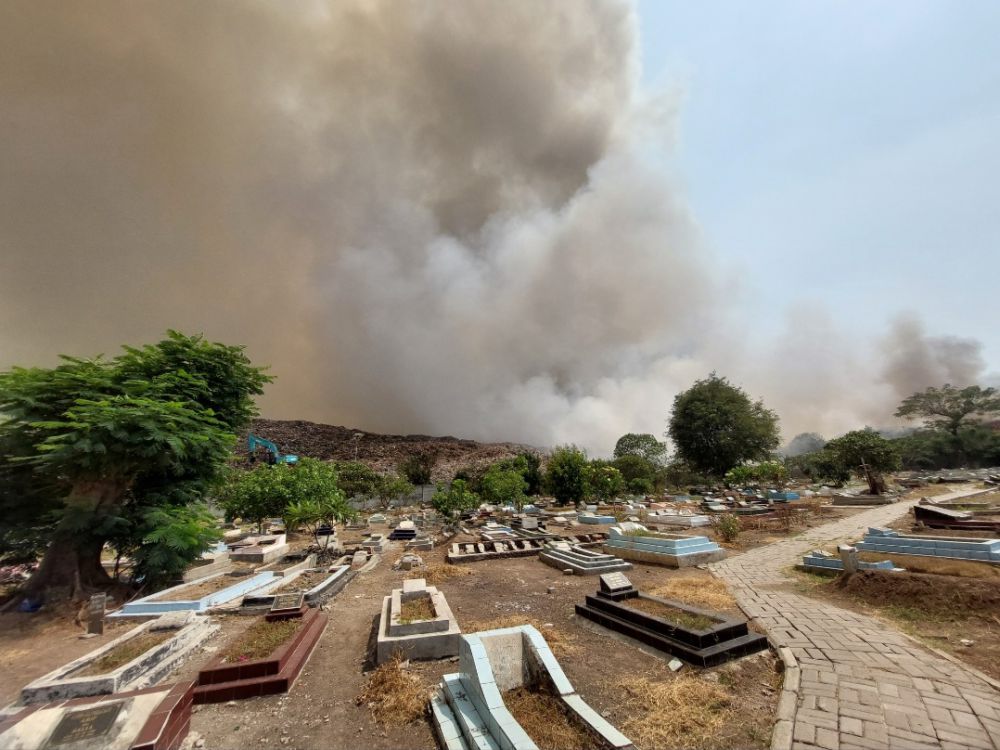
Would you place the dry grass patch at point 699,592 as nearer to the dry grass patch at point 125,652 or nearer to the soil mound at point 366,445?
the dry grass patch at point 125,652

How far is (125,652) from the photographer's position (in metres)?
6.31

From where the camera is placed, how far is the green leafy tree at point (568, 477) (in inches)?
1361

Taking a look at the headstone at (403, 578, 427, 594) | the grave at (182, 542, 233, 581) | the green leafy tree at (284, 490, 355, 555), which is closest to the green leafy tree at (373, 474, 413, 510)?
the green leafy tree at (284, 490, 355, 555)

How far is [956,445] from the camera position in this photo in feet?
204

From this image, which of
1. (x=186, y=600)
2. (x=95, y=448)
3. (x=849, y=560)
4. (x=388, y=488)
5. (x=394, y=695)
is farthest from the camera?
(x=388, y=488)

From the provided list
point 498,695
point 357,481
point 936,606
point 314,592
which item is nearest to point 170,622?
point 314,592

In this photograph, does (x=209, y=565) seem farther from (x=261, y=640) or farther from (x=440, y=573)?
(x=261, y=640)

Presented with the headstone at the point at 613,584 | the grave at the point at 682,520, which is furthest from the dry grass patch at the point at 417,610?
the grave at the point at 682,520

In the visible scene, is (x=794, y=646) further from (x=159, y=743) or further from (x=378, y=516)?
(x=378, y=516)

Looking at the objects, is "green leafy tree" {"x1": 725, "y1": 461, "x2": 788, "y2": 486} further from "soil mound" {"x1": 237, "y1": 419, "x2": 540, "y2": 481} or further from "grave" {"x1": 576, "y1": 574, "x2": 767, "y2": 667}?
"soil mound" {"x1": 237, "y1": 419, "x2": 540, "y2": 481}

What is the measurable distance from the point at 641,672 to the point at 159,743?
5407mm

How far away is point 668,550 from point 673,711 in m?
8.84

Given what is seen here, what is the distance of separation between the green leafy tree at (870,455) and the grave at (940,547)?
83.7ft

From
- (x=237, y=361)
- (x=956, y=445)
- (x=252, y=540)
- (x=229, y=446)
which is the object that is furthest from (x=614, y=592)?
(x=956, y=445)
